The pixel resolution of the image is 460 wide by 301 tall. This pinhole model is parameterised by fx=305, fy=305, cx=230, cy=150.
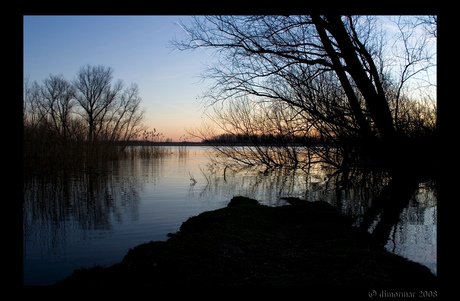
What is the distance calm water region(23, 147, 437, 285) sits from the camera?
3889mm

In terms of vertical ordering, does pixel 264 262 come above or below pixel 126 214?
above

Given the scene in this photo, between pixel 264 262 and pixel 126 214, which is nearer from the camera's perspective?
pixel 264 262

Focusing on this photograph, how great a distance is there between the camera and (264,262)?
3092 millimetres

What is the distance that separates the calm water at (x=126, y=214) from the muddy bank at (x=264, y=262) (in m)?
0.76

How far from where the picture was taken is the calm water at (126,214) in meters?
3.89

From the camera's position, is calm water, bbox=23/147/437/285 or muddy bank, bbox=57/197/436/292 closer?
muddy bank, bbox=57/197/436/292

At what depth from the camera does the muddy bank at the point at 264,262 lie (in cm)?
254

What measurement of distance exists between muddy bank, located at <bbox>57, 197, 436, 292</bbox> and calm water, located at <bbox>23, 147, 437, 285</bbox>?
2.49 feet

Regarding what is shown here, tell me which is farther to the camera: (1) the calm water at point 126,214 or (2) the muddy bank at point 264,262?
(1) the calm water at point 126,214

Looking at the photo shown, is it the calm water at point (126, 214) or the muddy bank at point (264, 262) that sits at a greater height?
the muddy bank at point (264, 262)

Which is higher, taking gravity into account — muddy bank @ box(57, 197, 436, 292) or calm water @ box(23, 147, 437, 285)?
muddy bank @ box(57, 197, 436, 292)

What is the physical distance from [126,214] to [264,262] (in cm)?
411

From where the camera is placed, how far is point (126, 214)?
6.34 metres
